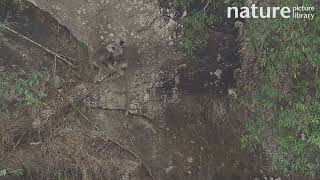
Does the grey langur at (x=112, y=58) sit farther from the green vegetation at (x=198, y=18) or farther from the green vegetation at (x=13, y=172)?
the green vegetation at (x=13, y=172)

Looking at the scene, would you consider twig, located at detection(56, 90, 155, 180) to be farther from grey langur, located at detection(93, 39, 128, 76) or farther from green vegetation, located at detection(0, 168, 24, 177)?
green vegetation, located at detection(0, 168, 24, 177)

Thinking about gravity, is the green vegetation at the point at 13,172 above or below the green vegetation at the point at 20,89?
below

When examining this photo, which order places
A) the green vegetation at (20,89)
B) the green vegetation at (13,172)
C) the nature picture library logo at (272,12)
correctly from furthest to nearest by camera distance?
the green vegetation at (13,172) < the green vegetation at (20,89) < the nature picture library logo at (272,12)

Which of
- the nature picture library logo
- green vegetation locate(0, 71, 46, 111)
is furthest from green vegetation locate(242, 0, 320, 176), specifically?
green vegetation locate(0, 71, 46, 111)

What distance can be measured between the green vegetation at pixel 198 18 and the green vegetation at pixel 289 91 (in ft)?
0.81

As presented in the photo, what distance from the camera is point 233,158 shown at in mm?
3369

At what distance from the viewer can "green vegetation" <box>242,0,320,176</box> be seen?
272 cm

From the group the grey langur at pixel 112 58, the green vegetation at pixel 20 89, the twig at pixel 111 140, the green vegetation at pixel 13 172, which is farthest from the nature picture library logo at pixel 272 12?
the green vegetation at pixel 13 172

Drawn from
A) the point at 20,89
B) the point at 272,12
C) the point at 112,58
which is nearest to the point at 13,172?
the point at 20,89

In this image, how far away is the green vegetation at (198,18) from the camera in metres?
3.16

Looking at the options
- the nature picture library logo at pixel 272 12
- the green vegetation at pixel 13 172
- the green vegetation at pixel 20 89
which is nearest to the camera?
the nature picture library logo at pixel 272 12

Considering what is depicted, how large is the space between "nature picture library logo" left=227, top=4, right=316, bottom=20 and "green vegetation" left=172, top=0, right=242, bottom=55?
0.08m

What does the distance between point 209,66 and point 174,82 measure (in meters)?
0.28

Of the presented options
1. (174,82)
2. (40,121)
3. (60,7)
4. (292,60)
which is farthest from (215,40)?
(40,121)
